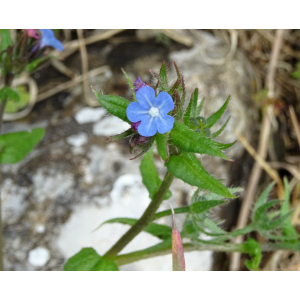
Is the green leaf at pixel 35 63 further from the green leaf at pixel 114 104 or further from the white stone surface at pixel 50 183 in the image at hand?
the green leaf at pixel 114 104

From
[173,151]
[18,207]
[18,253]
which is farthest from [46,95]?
[173,151]

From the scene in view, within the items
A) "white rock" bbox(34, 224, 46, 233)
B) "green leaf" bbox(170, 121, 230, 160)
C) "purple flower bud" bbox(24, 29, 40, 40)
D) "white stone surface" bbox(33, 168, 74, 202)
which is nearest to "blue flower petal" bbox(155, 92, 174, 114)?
"green leaf" bbox(170, 121, 230, 160)

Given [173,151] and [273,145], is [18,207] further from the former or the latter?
Answer: [273,145]

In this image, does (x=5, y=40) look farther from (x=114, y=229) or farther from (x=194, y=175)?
(x=194, y=175)

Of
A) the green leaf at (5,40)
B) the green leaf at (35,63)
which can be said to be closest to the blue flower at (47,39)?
the green leaf at (35,63)

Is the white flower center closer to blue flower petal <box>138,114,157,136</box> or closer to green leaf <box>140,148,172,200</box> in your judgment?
blue flower petal <box>138,114,157,136</box>

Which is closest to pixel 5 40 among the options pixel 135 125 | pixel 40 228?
pixel 40 228
